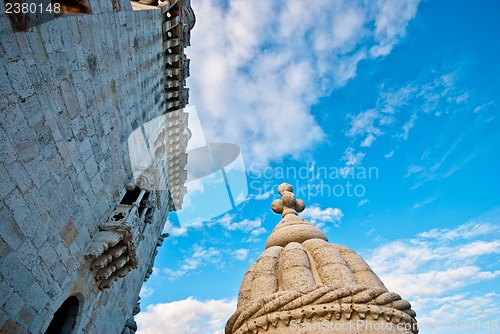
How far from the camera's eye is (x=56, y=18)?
505 cm

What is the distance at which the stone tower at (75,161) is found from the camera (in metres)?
4.17

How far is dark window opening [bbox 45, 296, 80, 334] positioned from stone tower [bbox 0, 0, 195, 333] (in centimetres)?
2

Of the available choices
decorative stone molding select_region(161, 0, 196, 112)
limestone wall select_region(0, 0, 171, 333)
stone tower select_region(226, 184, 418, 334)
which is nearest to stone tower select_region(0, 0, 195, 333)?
limestone wall select_region(0, 0, 171, 333)

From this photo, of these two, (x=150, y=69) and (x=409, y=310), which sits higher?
(x=150, y=69)

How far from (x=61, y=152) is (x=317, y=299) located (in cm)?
Result: 490

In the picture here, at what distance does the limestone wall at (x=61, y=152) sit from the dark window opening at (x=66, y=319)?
8.7 inches

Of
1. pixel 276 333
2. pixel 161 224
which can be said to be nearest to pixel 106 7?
pixel 276 333

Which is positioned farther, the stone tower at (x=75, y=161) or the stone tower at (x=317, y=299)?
the stone tower at (x=75, y=161)

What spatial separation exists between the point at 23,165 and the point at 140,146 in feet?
17.0

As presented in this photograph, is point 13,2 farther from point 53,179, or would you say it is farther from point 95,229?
point 95,229

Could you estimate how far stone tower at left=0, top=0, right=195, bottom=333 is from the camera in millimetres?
4172
